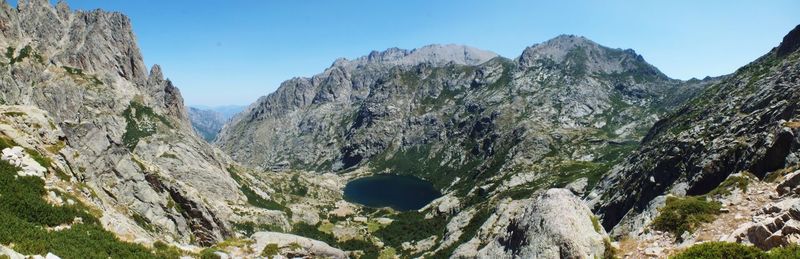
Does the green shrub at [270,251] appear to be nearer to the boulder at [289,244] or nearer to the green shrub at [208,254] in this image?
the boulder at [289,244]

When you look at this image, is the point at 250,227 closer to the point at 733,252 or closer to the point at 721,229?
the point at 721,229

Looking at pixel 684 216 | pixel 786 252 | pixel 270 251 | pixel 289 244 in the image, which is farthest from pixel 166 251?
pixel 786 252

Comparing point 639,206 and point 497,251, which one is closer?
point 497,251

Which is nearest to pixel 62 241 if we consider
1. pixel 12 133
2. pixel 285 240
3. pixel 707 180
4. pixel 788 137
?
pixel 12 133

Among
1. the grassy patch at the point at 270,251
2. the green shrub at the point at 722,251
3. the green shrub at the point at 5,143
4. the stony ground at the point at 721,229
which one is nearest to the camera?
the green shrub at the point at 722,251

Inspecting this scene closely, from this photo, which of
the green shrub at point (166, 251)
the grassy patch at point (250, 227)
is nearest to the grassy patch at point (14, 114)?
the green shrub at point (166, 251)

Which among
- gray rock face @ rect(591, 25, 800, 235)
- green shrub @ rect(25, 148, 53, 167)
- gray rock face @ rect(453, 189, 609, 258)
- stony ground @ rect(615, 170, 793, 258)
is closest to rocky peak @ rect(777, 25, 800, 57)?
gray rock face @ rect(591, 25, 800, 235)

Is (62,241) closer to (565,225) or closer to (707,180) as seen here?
(565,225)
